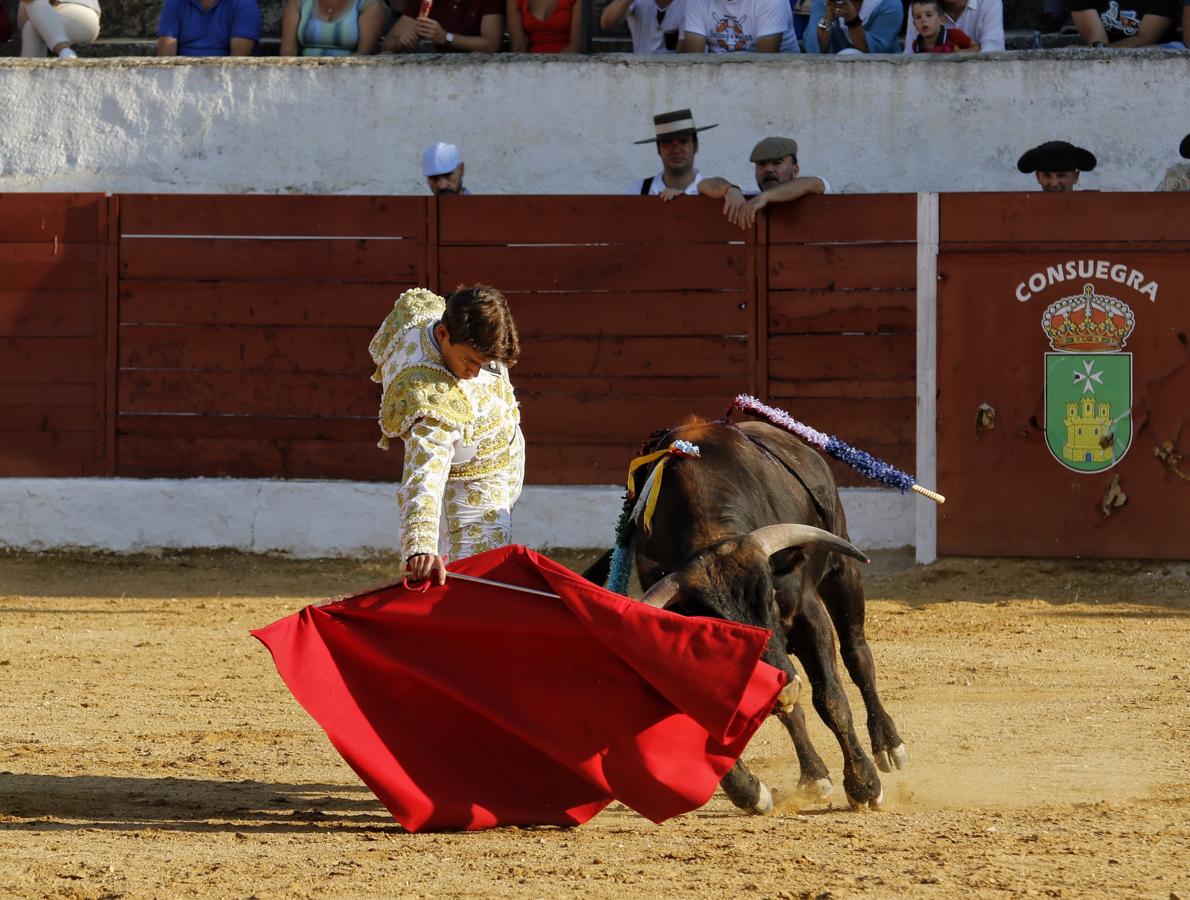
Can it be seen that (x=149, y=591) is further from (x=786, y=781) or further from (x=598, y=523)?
(x=786, y=781)

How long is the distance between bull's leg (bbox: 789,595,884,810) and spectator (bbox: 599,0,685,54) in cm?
522

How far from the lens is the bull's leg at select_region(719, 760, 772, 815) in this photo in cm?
374

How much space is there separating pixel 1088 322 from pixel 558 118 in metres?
2.74

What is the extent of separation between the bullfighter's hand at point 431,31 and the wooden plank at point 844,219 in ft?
7.15

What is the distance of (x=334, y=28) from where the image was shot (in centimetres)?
880

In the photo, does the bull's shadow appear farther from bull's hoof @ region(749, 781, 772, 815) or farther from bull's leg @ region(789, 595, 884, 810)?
bull's leg @ region(789, 595, 884, 810)

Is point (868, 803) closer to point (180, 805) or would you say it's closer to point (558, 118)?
point (180, 805)

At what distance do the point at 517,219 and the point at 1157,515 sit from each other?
2.93 meters

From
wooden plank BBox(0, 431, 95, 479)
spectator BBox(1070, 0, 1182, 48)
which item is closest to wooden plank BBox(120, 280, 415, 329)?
wooden plank BBox(0, 431, 95, 479)

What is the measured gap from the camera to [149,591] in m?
7.26

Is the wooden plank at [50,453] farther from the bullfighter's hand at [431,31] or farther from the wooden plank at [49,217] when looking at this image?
the bullfighter's hand at [431,31]

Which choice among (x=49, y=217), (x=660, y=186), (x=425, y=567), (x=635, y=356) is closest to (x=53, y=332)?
(x=49, y=217)

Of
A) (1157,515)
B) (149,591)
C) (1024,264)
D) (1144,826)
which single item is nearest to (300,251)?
(149,591)


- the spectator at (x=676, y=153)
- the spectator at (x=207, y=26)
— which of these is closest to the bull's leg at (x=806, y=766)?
Result: the spectator at (x=676, y=153)
